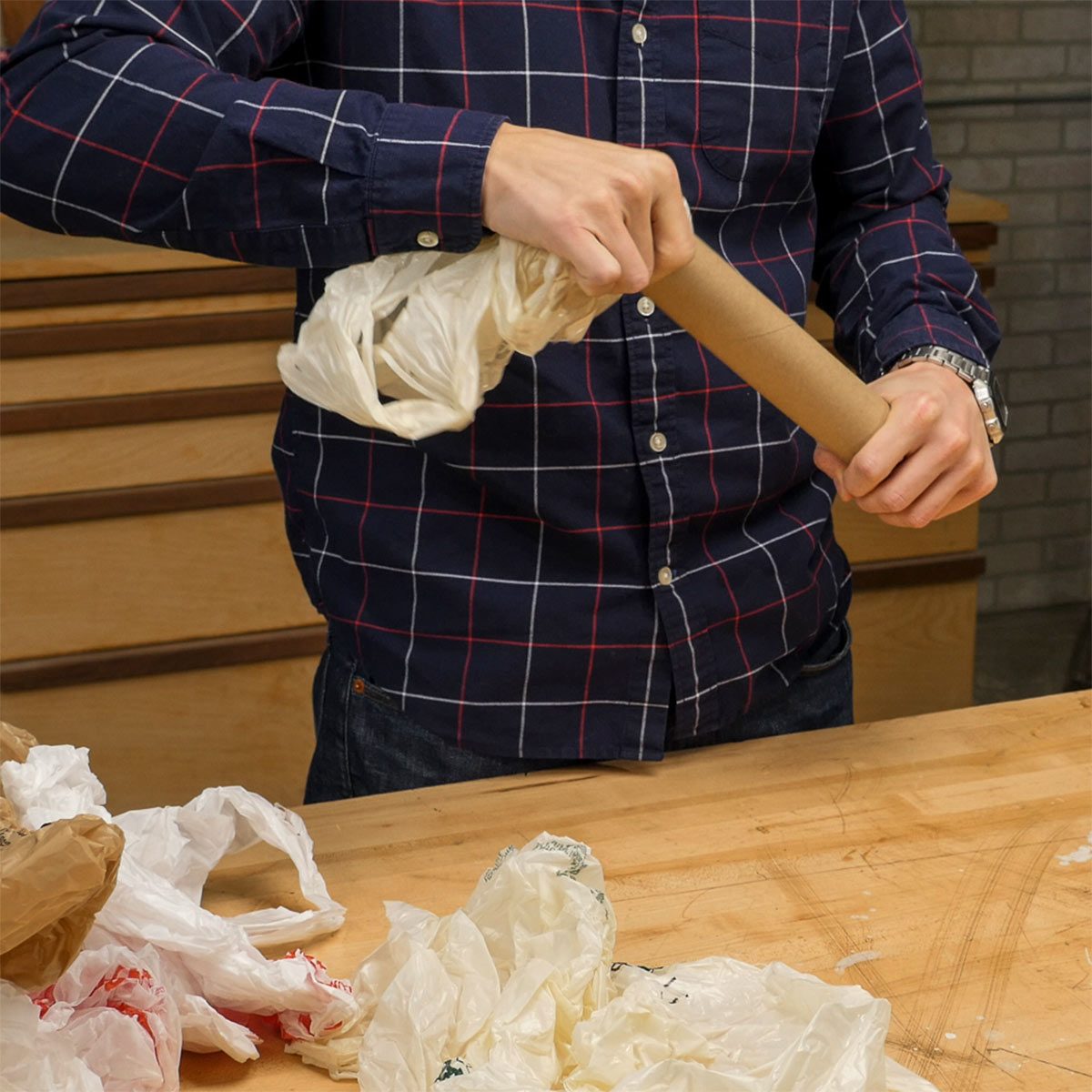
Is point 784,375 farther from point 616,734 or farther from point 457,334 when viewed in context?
point 616,734

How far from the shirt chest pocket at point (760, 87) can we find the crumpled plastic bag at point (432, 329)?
34cm

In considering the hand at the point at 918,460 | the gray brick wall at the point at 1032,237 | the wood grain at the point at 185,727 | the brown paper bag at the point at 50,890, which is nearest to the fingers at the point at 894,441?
the hand at the point at 918,460

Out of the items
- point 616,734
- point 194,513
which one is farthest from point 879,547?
point 616,734

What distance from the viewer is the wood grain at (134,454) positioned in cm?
214

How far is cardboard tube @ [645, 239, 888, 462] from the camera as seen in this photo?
0.91 metres

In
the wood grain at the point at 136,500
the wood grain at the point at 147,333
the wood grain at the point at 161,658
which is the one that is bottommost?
the wood grain at the point at 161,658

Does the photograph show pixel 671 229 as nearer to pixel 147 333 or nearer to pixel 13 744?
pixel 13 744

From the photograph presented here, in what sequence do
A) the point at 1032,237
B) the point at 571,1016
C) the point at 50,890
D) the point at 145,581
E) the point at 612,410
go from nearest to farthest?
1. the point at 50,890
2. the point at 571,1016
3. the point at 612,410
4. the point at 145,581
5. the point at 1032,237

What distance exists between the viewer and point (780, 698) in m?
1.34

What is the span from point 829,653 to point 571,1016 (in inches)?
25.2

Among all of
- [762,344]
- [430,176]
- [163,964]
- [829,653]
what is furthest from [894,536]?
[163,964]

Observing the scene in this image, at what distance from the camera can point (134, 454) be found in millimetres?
2176

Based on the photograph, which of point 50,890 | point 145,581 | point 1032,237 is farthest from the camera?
point 1032,237

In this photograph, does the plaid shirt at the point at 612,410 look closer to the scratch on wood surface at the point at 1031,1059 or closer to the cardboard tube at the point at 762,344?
the cardboard tube at the point at 762,344
